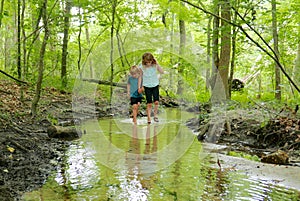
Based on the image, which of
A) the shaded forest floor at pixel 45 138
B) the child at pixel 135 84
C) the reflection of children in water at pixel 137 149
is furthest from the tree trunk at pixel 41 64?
the reflection of children in water at pixel 137 149

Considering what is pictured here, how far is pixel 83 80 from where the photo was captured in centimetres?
1557

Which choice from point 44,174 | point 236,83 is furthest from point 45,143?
point 236,83

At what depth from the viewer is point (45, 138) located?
24.5 feet

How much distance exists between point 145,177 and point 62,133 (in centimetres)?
361

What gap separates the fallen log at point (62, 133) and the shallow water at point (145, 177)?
481 mm

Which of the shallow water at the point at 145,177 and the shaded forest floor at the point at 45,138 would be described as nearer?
the shallow water at the point at 145,177

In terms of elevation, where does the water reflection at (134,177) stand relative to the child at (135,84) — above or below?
below

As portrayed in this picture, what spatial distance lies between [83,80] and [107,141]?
8.42 meters

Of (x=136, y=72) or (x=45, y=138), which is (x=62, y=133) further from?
(x=136, y=72)

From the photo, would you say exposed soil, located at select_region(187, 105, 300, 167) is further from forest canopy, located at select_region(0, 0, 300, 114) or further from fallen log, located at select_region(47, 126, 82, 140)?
forest canopy, located at select_region(0, 0, 300, 114)

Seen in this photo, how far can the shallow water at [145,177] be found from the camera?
13.6 ft

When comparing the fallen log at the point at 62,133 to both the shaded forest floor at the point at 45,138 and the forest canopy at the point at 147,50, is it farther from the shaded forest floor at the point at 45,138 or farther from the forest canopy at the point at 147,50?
the forest canopy at the point at 147,50

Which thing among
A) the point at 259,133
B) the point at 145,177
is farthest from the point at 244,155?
the point at 145,177

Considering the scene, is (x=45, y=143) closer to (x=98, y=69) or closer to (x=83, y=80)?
(x=83, y=80)
